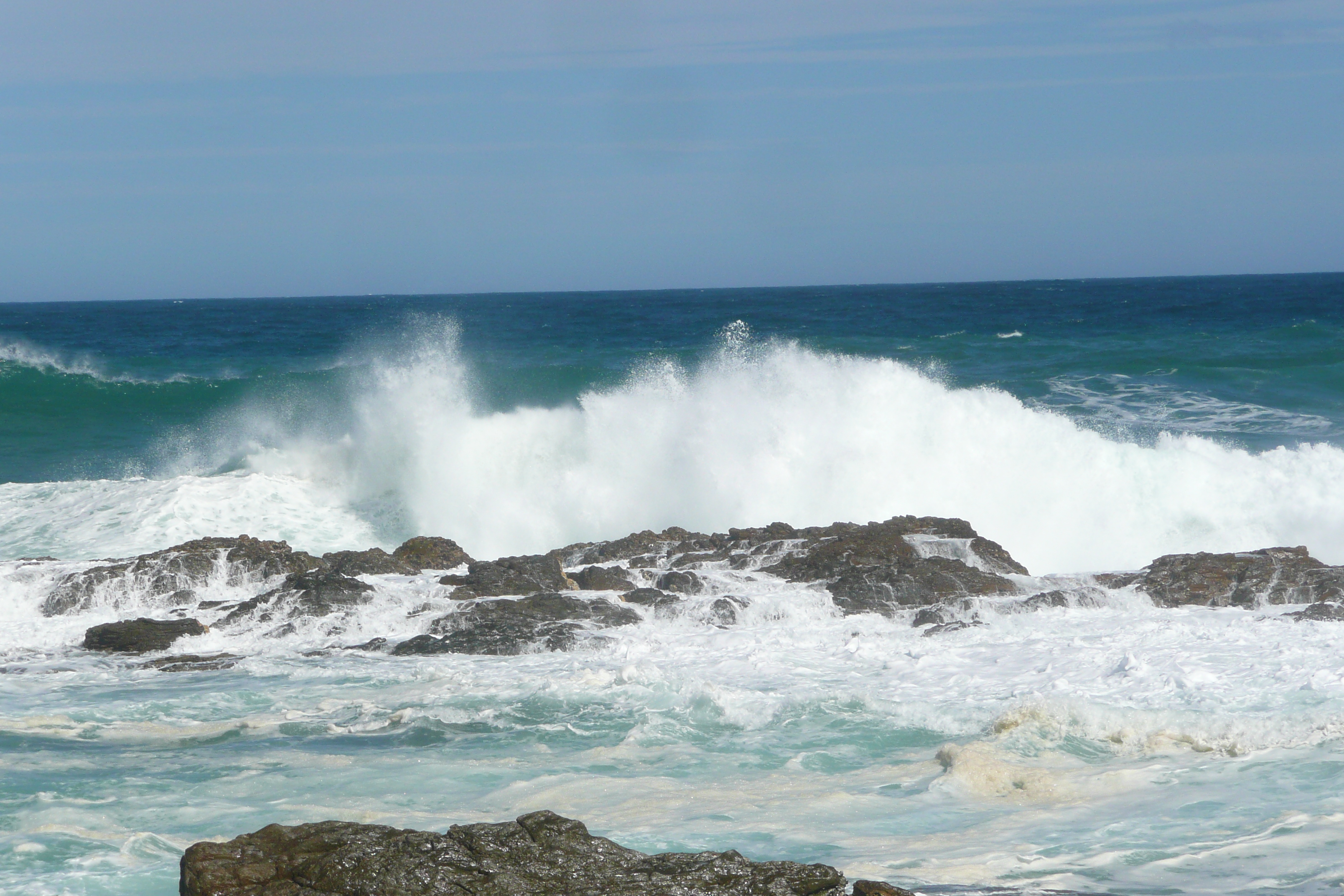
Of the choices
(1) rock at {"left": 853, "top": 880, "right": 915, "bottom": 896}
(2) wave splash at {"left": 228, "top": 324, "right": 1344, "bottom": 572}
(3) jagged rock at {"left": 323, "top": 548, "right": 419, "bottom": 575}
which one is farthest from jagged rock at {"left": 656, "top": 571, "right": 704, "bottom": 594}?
(1) rock at {"left": 853, "top": 880, "right": 915, "bottom": 896}

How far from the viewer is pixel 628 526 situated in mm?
17031

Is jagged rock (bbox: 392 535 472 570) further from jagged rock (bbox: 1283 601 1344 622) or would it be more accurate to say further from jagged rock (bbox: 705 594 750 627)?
jagged rock (bbox: 1283 601 1344 622)

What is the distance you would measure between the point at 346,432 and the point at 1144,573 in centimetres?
1256

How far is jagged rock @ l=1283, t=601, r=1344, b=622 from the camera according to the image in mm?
10188

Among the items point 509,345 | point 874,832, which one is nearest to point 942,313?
point 509,345

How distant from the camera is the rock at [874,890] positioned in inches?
171

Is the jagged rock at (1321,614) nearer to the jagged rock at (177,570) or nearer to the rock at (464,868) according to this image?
the rock at (464,868)

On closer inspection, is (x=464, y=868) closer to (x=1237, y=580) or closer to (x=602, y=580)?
(x=602, y=580)

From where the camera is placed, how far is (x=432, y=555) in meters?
13.3

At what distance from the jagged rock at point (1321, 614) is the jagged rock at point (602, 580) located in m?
5.68

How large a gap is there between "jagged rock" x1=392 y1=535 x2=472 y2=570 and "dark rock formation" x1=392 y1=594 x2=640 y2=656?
1907 millimetres

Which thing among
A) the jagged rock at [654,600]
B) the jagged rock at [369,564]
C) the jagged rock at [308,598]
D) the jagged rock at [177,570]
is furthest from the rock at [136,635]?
the jagged rock at [654,600]

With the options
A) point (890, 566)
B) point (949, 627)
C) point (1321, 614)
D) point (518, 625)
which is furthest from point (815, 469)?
point (1321, 614)

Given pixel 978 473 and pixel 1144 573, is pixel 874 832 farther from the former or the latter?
pixel 978 473
